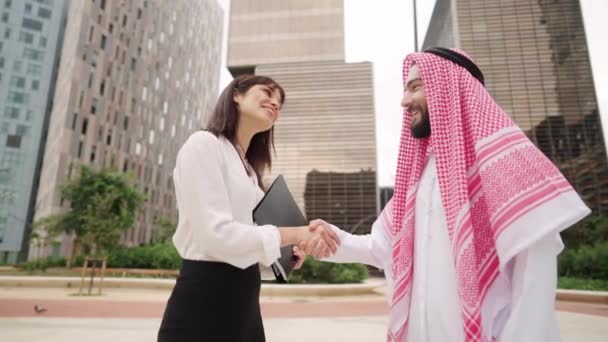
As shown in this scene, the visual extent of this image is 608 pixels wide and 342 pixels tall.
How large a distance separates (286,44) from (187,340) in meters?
44.1

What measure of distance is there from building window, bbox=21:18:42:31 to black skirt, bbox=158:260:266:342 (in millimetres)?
54340

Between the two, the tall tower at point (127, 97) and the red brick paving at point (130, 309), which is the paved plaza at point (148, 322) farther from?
the tall tower at point (127, 97)

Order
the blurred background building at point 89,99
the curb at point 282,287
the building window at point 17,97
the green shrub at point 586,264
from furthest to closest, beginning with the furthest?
1. the building window at point 17,97
2. the blurred background building at point 89,99
3. the green shrub at point 586,264
4. the curb at point 282,287

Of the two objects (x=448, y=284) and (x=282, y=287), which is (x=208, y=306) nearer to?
(x=448, y=284)

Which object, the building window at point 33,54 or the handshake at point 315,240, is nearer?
the handshake at point 315,240

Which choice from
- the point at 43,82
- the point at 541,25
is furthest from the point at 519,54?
the point at 43,82

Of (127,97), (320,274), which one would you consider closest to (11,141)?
(127,97)

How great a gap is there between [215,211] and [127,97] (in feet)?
139

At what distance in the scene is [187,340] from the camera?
1.17 meters

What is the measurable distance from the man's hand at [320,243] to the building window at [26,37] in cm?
5382

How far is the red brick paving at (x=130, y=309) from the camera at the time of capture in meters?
6.66

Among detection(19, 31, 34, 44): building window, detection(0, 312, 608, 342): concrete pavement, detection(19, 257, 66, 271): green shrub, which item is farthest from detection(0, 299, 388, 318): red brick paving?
detection(19, 31, 34, 44): building window

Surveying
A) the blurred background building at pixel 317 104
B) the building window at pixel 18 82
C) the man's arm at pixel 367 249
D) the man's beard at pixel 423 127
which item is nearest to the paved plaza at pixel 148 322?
the man's arm at pixel 367 249

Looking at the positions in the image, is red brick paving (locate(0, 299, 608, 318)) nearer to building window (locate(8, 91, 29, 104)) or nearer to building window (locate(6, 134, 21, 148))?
building window (locate(6, 134, 21, 148))
